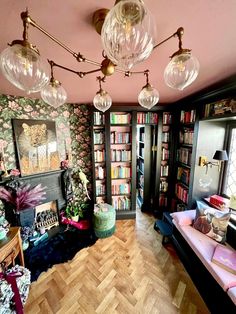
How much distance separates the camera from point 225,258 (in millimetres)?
1577

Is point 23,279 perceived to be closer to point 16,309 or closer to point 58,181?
point 16,309

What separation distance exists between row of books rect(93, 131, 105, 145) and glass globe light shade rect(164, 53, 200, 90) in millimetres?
2108

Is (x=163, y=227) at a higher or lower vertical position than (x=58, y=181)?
lower

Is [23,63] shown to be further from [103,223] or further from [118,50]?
[103,223]

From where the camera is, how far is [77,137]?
9.78 ft

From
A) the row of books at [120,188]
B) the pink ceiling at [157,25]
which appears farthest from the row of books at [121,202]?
the pink ceiling at [157,25]

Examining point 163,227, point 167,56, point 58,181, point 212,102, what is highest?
point 167,56

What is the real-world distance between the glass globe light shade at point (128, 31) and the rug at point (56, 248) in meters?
2.55

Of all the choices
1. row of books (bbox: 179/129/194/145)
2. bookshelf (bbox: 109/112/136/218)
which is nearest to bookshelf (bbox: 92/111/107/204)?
bookshelf (bbox: 109/112/136/218)

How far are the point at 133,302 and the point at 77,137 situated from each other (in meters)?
2.59

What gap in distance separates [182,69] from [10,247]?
226 cm

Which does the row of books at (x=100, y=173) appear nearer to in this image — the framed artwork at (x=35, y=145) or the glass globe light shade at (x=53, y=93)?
the framed artwork at (x=35, y=145)

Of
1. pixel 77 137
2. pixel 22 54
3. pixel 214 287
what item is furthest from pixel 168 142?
pixel 22 54

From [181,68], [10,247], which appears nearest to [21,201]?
[10,247]
